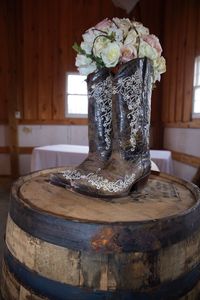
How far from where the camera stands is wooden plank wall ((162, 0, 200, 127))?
3.42 meters

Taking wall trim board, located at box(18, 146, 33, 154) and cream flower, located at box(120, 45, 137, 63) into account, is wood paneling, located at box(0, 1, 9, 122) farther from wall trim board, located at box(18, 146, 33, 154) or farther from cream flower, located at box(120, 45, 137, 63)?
cream flower, located at box(120, 45, 137, 63)

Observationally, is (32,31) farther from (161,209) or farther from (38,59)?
(161,209)

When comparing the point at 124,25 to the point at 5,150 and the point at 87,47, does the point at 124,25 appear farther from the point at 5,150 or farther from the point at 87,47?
the point at 5,150

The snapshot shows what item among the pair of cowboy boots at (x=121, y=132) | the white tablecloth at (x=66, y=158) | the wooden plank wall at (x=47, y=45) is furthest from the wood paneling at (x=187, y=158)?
the pair of cowboy boots at (x=121, y=132)

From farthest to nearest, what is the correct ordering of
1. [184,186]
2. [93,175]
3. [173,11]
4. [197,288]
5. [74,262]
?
[173,11], [184,186], [93,175], [197,288], [74,262]

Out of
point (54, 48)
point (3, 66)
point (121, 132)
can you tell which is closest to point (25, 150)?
point (3, 66)

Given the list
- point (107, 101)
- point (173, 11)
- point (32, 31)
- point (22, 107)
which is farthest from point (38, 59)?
point (107, 101)

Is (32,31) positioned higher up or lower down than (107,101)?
higher up

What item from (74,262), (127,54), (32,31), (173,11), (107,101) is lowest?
(74,262)

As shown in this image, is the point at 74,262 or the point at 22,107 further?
the point at 22,107

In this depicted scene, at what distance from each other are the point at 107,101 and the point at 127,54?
0.59 ft

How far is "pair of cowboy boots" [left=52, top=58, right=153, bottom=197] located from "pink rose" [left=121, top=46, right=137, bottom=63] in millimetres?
17

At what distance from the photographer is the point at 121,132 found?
803 millimetres

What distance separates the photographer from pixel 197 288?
670 mm
